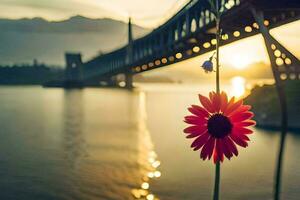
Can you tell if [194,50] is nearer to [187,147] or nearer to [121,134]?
[121,134]

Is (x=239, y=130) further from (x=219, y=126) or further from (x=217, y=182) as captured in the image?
(x=217, y=182)

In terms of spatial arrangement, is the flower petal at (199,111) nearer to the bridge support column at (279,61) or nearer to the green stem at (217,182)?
the green stem at (217,182)

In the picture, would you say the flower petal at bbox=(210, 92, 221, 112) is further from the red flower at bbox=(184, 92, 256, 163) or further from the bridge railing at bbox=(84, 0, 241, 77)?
the bridge railing at bbox=(84, 0, 241, 77)

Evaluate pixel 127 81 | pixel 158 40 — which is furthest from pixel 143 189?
pixel 127 81

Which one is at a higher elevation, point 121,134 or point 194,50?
point 194,50

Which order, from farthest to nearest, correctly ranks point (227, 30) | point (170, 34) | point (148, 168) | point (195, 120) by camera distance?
point (170, 34), point (227, 30), point (148, 168), point (195, 120)

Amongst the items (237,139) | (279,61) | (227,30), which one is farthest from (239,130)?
(227,30)

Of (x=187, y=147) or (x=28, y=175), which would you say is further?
(x=187, y=147)

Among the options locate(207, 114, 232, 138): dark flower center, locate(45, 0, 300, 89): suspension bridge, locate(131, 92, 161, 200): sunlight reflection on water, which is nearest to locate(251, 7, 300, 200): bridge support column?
locate(45, 0, 300, 89): suspension bridge
